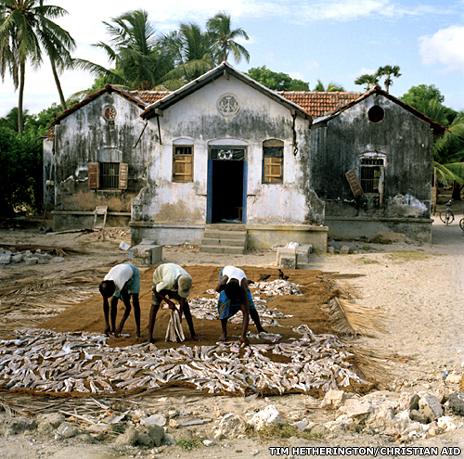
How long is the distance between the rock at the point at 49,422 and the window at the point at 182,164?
44.4 feet

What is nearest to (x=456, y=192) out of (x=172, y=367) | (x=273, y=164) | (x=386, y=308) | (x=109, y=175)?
(x=273, y=164)

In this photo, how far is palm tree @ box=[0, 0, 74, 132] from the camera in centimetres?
2834

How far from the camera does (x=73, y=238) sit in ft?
70.3

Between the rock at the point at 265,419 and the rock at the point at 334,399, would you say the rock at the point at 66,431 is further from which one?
the rock at the point at 334,399

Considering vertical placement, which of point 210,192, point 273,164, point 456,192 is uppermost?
point 273,164

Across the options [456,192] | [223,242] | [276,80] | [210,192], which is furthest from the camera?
[276,80]

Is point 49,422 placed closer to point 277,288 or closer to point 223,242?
point 277,288

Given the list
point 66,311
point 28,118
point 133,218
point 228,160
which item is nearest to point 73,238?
point 133,218

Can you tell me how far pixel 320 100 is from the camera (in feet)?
74.6

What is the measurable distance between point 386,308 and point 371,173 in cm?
1154

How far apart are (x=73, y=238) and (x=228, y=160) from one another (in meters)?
6.58

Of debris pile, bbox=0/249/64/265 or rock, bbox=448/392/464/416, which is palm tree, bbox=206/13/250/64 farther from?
rock, bbox=448/392/464/416

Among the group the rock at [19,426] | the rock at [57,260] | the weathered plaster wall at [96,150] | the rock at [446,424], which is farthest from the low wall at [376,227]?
the rock at [19,426]

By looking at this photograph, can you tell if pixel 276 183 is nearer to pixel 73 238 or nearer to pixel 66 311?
pixel 73 238
